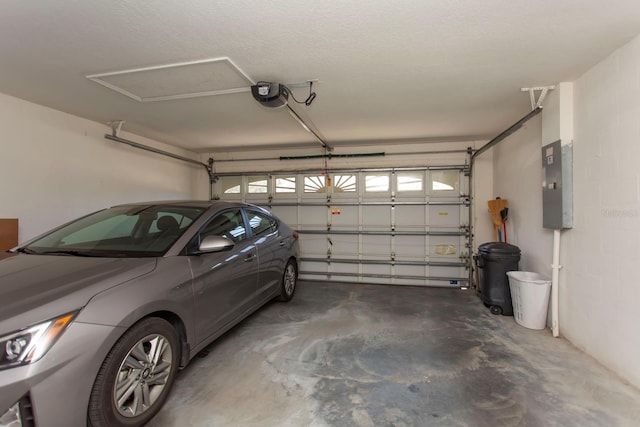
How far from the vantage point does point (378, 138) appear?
17.1 ft

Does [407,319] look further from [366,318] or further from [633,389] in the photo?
[633,389]

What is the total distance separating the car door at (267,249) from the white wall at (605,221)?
3287 millimetres

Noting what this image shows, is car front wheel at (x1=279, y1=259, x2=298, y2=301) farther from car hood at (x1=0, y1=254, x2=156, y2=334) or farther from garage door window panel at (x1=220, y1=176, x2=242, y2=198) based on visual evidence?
garage door window panel at (x1=220, y1=176, x2=242, y2=198)

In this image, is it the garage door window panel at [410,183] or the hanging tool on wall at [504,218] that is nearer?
the hanging tool on wall at [504,218]

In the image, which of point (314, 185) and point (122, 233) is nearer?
point (122, 233)

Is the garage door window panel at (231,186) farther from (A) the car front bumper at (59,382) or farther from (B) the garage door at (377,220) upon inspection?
(A) the car front bumper at (59,382)

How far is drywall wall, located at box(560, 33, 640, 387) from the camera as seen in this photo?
227 centimetres

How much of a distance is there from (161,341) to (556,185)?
3976mm

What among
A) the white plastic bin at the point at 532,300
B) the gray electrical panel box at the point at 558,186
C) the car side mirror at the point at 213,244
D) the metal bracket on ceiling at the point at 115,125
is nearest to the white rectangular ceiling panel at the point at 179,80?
the metal bracket on ceiling at the point at 115,125

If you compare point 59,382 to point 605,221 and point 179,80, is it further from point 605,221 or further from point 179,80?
point 605,221

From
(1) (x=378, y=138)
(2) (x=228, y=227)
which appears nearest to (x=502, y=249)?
(1) (x=378, y=138)

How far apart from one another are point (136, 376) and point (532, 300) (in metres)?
3.90

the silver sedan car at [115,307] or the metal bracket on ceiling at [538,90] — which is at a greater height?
the metal bracket on ceiling at [538,90]

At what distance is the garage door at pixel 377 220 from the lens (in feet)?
17.6
